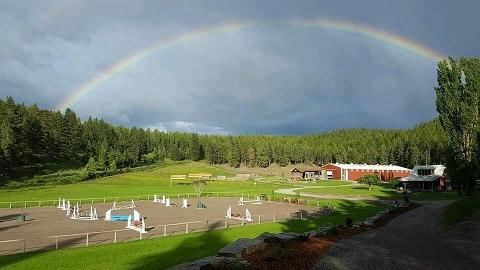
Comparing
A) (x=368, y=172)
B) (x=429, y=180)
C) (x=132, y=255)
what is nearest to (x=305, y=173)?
(x=368, y=172)

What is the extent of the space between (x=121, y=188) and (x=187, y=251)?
9349 cm

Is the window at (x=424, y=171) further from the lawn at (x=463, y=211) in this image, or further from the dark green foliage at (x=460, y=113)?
the lawn at (x=463, y=211)

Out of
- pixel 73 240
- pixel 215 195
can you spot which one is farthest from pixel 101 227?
pixel 215 195

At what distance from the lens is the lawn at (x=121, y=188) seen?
304ft

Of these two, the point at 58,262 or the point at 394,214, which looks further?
the point at 394,214

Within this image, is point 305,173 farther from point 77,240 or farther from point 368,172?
point 77,240

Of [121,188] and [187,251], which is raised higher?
[121,188]

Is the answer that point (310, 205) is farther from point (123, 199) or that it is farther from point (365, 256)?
point (365, 256)

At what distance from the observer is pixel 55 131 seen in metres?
168

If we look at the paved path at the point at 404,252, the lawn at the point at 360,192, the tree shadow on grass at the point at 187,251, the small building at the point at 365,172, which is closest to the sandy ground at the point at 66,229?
the tree shadow on grass at the point at 187,251

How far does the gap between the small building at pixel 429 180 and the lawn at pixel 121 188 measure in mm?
37211

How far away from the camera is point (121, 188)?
114938 mm

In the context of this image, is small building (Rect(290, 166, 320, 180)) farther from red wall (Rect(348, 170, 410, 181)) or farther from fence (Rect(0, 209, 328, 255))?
fence (Rect(0, 209, 328, 255))

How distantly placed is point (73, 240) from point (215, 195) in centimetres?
6304
